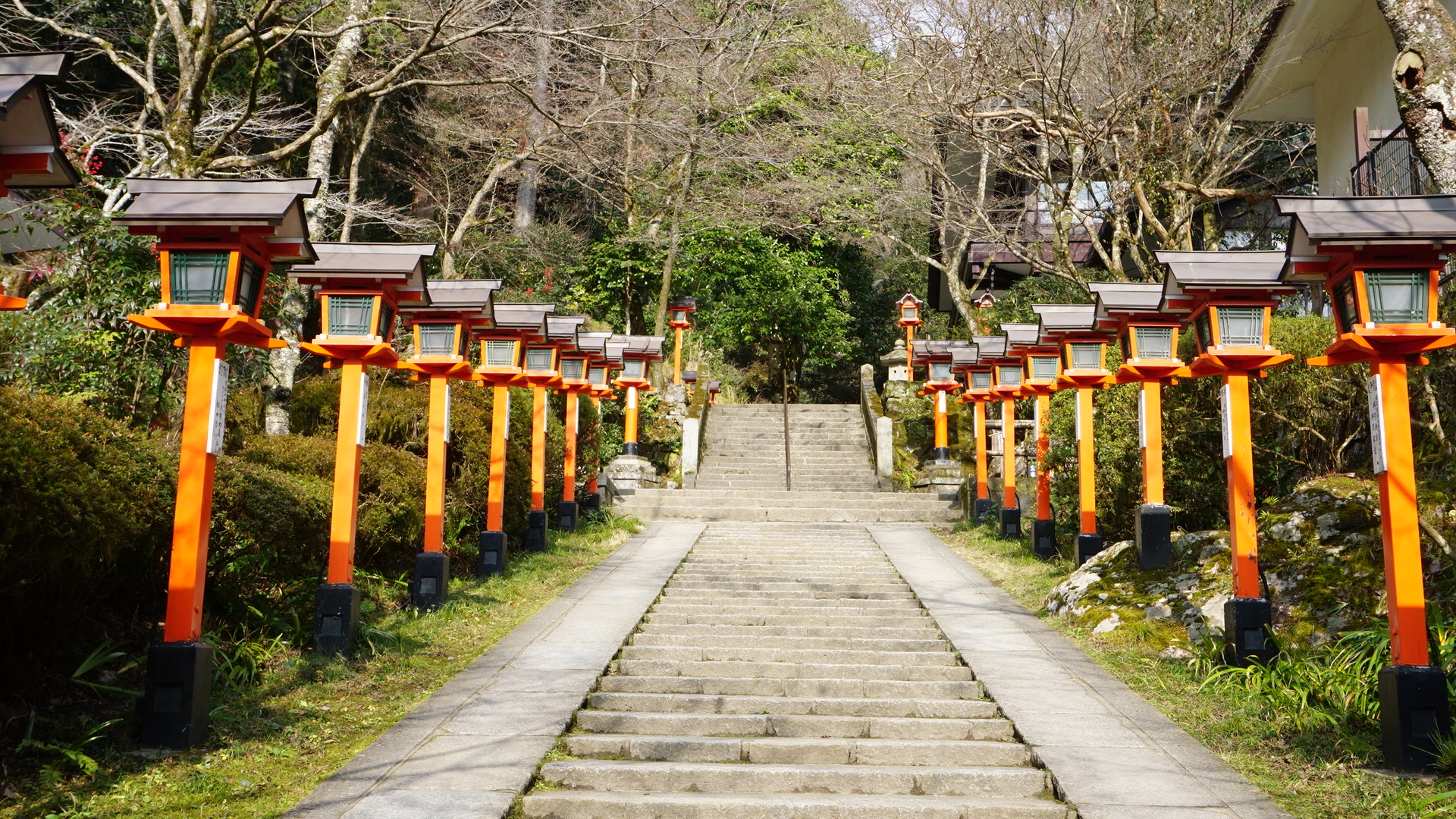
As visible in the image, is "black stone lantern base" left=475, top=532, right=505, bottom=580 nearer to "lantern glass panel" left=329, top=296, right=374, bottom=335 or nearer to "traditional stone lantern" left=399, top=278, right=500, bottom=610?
"traditional stone lantern" left=399, top=278, right=500, bottom=610

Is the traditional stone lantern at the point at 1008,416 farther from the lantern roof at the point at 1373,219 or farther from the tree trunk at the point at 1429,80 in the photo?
the lantern roof at the point at 1373,219

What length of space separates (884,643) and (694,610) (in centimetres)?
189

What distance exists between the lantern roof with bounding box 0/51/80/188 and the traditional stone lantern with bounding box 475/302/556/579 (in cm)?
605

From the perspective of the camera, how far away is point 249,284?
19.5ft

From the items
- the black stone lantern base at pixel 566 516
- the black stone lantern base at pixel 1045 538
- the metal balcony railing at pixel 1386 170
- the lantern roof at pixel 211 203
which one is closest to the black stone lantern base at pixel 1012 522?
the black stone lantern base at pixel 1045 538

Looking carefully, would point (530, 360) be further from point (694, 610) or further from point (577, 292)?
point (577, 292)

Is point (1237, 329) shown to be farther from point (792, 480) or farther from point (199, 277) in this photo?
point (792, 480)

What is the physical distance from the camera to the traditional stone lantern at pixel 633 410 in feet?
63.3

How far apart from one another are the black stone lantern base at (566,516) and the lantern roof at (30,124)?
1004cm

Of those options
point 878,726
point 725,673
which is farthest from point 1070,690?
point 725,673

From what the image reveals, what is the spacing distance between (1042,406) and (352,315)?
8846mm

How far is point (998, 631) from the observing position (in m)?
8.16

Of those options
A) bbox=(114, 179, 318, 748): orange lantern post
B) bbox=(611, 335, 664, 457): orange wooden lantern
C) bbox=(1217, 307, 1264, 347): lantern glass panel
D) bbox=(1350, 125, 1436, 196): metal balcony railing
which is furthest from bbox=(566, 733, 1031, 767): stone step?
bbox=(611, 335, 664, 457): orange wooden lantern

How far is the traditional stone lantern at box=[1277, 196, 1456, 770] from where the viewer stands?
5340 millimetres
